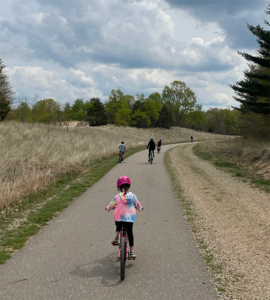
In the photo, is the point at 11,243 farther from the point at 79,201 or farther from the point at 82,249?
the point at 79,201

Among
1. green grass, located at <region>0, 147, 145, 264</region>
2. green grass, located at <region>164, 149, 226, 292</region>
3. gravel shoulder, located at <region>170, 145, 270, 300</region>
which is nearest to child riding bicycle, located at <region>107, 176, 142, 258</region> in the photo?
green grass, located at <region>164, 149, 226, 292</region>

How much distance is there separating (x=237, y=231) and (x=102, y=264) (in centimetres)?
349

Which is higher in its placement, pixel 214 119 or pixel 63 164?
pixel 214 119

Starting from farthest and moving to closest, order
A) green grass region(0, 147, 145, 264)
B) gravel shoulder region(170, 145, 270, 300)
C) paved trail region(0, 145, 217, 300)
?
green grass region(0, 147, 145, 264), gravel shoulder region(170, 145, 270, 300), paved trail region(0, 145, 217, 300)

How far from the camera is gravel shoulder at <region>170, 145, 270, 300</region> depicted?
4145 mm

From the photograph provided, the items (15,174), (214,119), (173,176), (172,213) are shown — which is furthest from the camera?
(214,119)

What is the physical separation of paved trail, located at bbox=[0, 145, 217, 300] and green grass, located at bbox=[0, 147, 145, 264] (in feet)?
0.90

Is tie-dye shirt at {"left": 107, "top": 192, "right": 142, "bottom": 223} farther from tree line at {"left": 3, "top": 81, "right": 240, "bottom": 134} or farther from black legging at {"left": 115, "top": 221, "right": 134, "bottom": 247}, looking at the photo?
tree line at {"left": 3, "top": 81, "right": 240, "bottom": 134}

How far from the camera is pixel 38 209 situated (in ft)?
27.5

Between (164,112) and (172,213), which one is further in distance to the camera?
(164,112)

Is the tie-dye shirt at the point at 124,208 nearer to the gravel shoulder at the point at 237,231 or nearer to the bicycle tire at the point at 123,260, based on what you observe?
the bicycle tire at the point at 123,260

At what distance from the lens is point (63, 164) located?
1562 centimetres

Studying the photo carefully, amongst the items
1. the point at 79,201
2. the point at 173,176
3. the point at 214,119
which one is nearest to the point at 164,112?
the point at 214,119

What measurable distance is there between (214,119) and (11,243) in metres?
130
